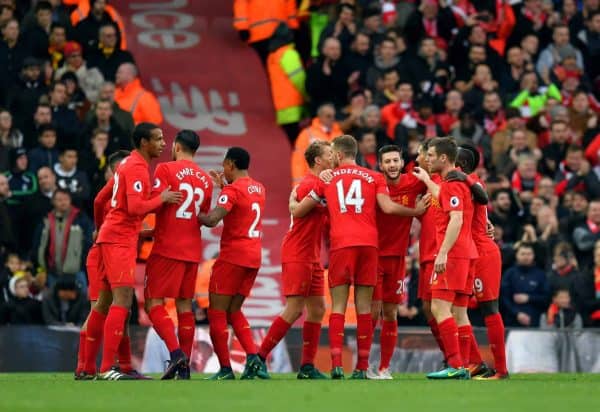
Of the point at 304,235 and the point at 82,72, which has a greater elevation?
the point at 82,72

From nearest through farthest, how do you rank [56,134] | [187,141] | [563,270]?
[187,141] < [563,270] < [56,134]

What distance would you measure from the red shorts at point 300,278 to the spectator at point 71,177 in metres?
6.40

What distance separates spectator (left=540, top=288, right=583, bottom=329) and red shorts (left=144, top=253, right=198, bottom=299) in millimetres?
6798


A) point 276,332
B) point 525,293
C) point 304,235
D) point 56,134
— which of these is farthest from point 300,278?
point 56,134

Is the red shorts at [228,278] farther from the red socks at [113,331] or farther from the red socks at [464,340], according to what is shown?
the red socks at [464,340]

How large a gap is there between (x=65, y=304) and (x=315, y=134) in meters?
4.83

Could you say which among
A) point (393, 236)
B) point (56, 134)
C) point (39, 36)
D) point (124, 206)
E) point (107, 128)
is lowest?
point (393, 236)

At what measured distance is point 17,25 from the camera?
23828mm

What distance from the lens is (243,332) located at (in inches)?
629

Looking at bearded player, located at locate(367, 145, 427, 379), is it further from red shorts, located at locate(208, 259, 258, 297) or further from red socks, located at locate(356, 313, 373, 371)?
red shorts, located at locate(208, 259, 258, 297)

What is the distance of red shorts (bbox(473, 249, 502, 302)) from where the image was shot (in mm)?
15906

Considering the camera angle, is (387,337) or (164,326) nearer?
(164,326)

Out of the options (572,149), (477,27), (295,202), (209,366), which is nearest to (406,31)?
(477,27)

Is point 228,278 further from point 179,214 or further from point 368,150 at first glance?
point 368,150
